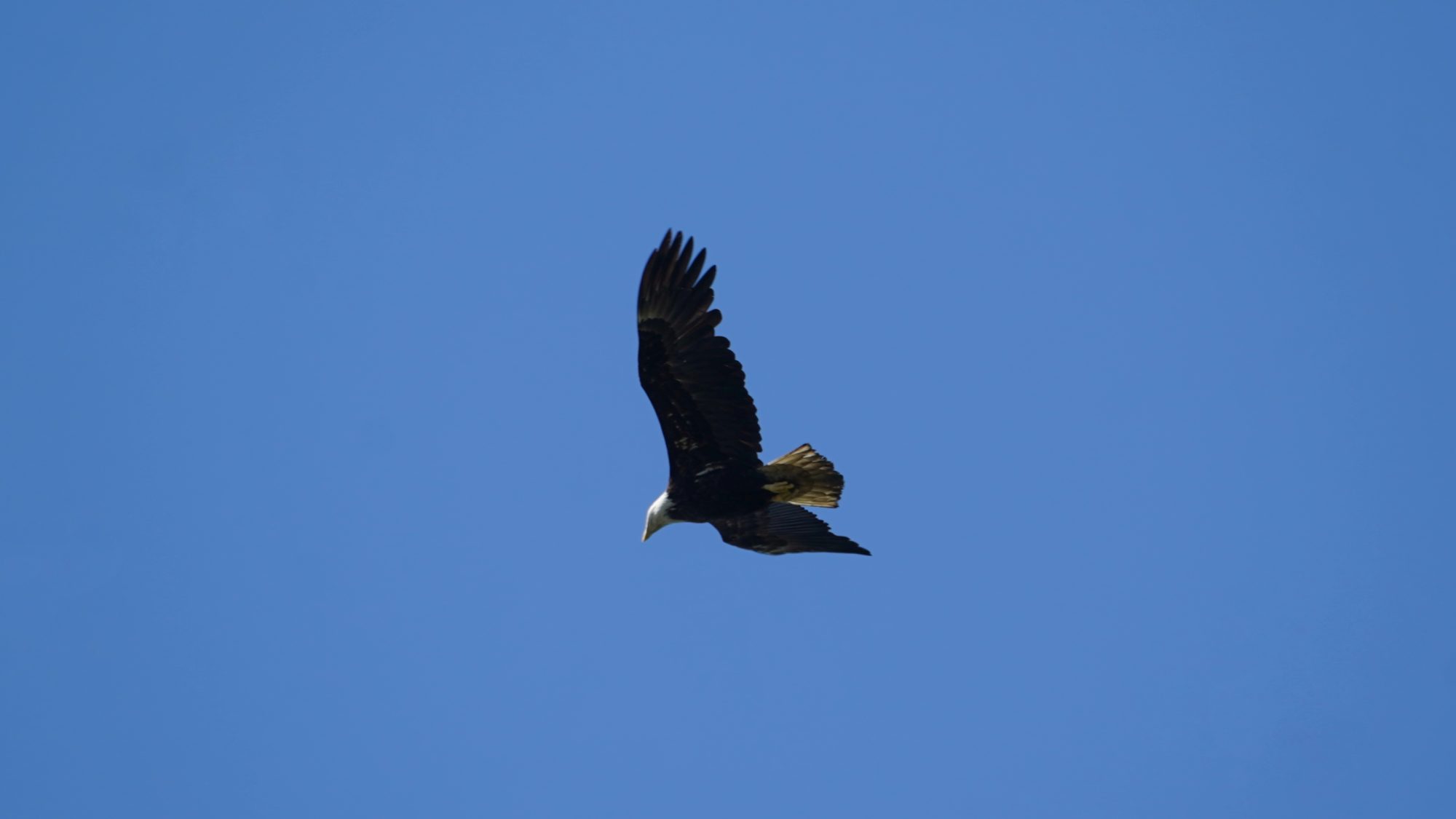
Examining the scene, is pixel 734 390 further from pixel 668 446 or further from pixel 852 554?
pixel 852 554

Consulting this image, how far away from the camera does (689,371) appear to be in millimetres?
12555

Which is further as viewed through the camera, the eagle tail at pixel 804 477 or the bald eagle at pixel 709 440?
the eagle tail at pixel 804 477

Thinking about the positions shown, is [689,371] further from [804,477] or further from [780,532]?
[780,532]

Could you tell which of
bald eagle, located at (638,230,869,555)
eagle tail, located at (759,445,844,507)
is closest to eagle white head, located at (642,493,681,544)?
bald eagle, located at (638,230,869,555)

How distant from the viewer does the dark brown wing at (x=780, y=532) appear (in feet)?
44.0

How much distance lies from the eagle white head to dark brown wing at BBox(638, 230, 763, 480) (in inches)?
12.6

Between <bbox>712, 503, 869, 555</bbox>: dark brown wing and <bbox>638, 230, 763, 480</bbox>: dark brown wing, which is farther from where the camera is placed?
<bbox>712, 503, 869, 555</bbox>: dark brown wing

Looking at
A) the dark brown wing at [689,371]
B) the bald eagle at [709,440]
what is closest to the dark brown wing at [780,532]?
the bald eagle at [709,440]

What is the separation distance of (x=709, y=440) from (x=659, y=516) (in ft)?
3.13

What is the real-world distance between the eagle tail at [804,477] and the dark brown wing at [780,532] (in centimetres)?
27

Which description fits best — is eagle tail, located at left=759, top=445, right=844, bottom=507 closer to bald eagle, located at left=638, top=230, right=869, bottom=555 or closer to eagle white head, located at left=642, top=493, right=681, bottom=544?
bald eagle, located at left=638, top=230, right=869, bottom=555

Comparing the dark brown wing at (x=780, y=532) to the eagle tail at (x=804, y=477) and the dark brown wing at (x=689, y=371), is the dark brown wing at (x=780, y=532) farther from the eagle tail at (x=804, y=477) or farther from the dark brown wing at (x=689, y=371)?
the dark brown wing at (x=689, y=371)

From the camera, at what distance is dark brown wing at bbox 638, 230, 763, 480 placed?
1228 cm

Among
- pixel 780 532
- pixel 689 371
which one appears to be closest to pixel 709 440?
pixel 689 371
